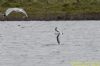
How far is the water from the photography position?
9.81 ft

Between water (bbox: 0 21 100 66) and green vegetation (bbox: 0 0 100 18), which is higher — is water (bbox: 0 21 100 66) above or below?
above

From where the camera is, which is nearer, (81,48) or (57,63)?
(57,63)

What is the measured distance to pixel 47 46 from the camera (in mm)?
3424

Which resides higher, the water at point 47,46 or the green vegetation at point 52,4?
the water at point 47,46

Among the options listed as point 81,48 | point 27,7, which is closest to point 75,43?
point 81,48

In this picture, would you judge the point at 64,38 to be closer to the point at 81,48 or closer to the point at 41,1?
the point at 81,48

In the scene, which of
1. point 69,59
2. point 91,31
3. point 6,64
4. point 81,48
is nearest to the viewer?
point 6,64

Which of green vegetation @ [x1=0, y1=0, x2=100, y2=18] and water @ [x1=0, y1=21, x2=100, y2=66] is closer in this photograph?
water @ [x1=0, y1=21, x2=100, y2=66]

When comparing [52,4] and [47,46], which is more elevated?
[47,46]

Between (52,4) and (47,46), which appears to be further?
(52,4)

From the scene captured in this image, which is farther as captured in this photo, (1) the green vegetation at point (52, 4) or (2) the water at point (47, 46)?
(1) the green vegetation at point (52, 4)

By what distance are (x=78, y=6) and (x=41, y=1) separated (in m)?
1.71

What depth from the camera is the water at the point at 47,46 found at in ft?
9.81

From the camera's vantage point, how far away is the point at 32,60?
2.98 m
